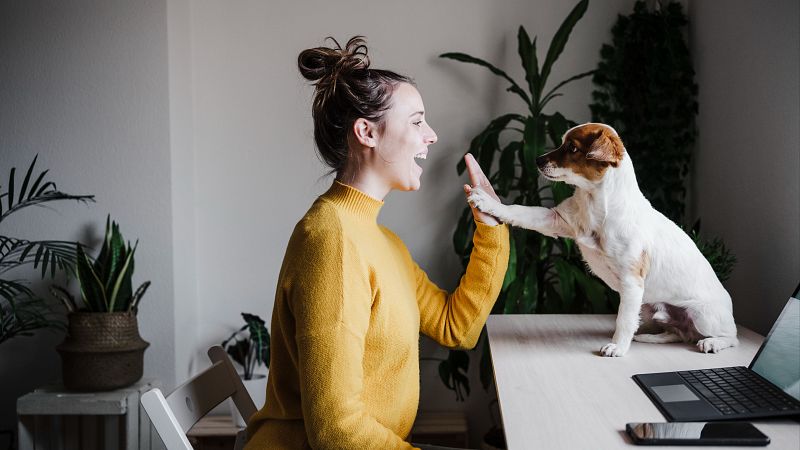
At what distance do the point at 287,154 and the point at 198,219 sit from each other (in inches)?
18.3

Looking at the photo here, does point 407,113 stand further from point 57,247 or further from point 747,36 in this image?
point 57,247

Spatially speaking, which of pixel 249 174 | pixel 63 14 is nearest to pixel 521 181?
pixel 249 174

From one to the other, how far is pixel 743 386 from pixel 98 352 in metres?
Result: 2.08

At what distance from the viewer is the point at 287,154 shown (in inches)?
119

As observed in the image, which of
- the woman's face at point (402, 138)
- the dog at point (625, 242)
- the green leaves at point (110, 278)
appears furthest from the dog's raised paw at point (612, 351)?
the green leaves at point (110, 278)

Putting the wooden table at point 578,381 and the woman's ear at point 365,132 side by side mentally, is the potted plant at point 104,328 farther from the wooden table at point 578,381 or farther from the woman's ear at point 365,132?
the woman's ear at point 365,132

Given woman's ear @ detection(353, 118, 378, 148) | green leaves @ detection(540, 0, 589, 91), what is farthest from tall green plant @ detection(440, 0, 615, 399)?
woman's ear @ detection(353, 118, 378, 148)

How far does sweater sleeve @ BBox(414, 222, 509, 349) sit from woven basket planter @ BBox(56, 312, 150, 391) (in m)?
1.36

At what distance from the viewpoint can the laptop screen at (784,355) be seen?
1.13 meters

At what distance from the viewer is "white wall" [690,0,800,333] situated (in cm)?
189

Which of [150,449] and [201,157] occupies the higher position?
[201,157]

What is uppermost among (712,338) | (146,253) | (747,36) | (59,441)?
(747,36)

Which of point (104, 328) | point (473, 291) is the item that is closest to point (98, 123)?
point (104, 328)

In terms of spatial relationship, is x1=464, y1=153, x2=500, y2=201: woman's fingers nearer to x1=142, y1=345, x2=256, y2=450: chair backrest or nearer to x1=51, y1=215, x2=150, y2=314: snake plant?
x1=142, y1=345, x2=256, y2=450: chair backrest
